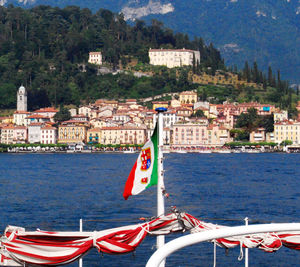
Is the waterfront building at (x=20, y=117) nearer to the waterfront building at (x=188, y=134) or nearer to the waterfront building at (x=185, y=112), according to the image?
the waterfront building at (x=185, y=112)

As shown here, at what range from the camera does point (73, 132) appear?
121m

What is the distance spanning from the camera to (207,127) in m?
118

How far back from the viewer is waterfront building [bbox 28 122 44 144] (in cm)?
12094

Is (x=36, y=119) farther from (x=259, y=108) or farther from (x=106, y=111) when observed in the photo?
(x=259, y=108)

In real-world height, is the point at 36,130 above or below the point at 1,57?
below

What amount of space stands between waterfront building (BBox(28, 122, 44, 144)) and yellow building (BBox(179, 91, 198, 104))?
1022 inches

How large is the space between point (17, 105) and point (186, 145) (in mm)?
34074

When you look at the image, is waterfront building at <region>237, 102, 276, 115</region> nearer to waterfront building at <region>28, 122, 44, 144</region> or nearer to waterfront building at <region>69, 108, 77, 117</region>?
waterfront building at <region>69, 108, 77, 117</region>

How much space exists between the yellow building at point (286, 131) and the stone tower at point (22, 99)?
44023 mm

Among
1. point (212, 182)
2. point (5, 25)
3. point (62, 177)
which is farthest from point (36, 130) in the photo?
point (212, 182)

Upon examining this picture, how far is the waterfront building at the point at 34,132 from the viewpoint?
4761 inches

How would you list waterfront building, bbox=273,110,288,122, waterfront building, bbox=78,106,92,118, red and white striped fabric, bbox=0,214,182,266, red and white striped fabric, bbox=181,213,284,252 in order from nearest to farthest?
red and white striped fabric, bbox=0,214,182,266 < red and white striped fabric, bbox=181,213,284,252 < waterfront building, bbox=273,110,288,122 < waterfront building, bbox=78,106,92,118

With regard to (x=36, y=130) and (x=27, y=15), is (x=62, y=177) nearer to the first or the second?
(x=36, y=130)

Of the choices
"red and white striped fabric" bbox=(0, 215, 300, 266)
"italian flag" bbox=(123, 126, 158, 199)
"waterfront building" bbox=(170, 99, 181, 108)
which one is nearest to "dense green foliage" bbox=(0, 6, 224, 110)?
"waterfront building" bbox=(170, 99, 181, 108)
